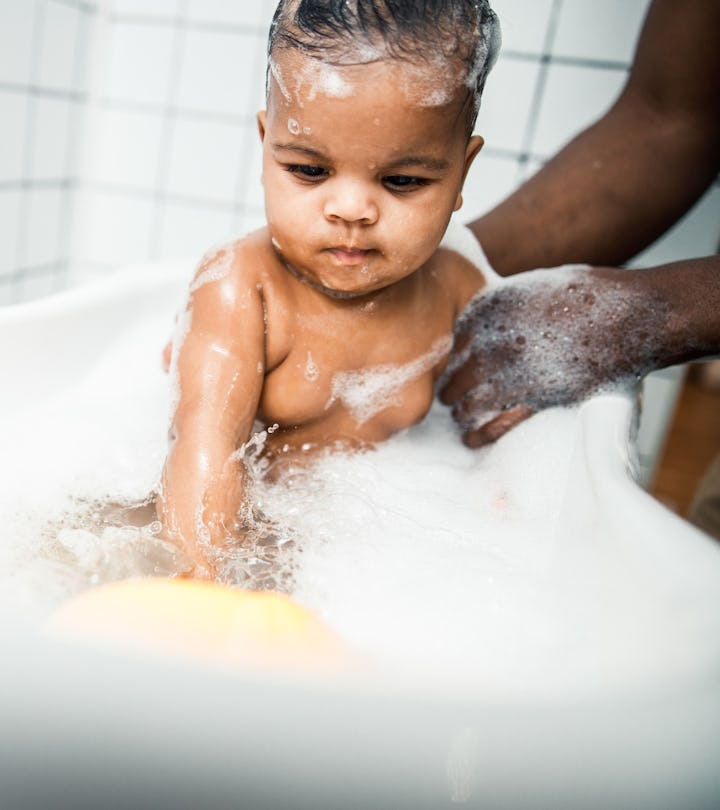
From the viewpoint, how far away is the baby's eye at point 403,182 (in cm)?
60

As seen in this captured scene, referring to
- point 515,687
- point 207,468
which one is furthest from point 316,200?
point 515,687

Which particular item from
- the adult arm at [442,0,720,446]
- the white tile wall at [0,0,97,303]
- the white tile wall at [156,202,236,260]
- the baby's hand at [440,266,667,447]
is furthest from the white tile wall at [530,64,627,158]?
the white tile wall at [0,0,97,303]

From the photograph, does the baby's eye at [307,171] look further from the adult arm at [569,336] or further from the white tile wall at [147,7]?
the white tile wall at [147,7]

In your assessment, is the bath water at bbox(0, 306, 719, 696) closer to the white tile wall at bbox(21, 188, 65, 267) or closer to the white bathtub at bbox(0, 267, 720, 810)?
the white bathtub at bbox(0, 267, 720, 810)

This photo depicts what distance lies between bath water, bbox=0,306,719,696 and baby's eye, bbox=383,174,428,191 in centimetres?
31

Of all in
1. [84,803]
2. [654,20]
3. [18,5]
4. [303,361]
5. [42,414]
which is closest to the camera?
[84,803]

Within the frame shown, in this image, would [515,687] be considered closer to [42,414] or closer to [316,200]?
[316,200]

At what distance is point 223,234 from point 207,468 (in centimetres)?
97

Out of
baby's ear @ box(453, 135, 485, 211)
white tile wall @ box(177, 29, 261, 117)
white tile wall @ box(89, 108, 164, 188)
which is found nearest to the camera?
baby's ear @ box(453, 135, 485, 211)

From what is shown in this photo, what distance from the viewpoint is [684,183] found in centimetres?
103

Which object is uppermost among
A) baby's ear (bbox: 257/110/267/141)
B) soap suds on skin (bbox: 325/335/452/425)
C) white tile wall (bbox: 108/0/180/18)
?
white tile wall (bbox: 108/0/180/18)

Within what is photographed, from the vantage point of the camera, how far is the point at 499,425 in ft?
2.77

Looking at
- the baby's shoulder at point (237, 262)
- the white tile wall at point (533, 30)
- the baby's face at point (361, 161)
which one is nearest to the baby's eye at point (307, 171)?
the baby's face at point (361, 161)

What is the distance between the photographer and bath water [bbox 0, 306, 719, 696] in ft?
1.34
